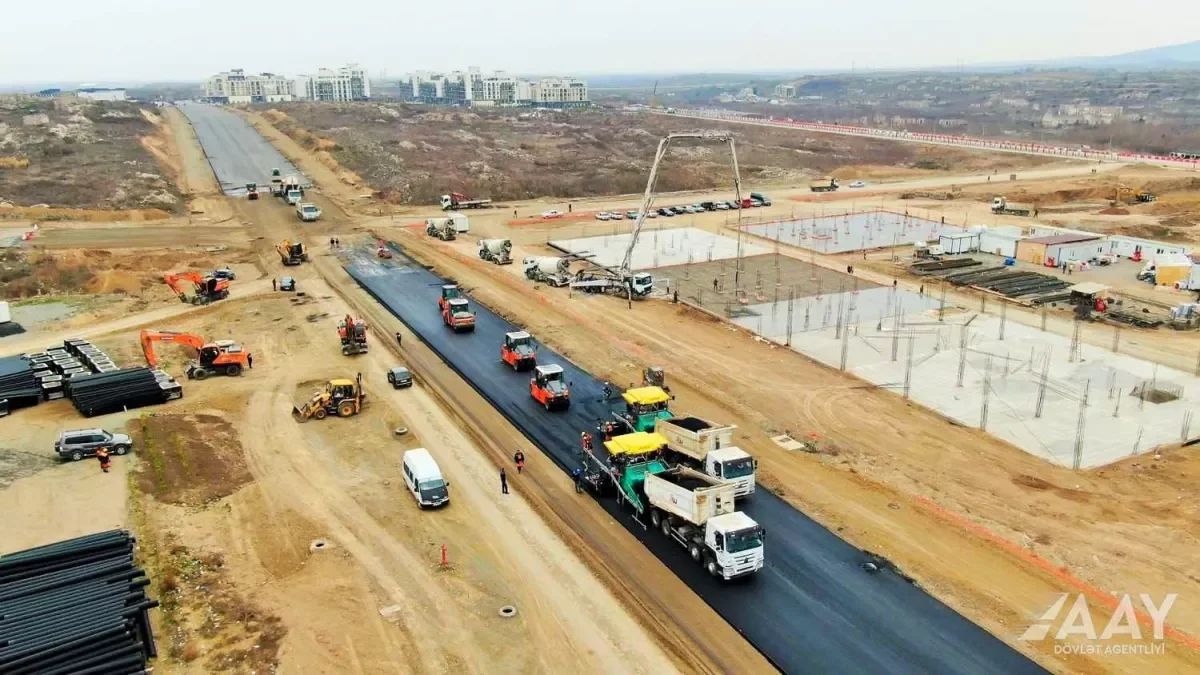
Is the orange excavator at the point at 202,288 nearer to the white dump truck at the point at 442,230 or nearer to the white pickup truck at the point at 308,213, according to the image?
the white dump truck at the point at 442,230

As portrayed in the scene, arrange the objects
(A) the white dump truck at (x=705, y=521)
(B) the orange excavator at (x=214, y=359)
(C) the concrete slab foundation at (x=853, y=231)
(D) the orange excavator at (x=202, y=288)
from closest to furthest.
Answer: (A) the white dump truck at (x=705, y=521) → (B) the orange excavator at (x=214, y=359) → (D) the orange excavator at (x=202, y=288) → (C) the concrete slab foundation at (x=853, y=231)

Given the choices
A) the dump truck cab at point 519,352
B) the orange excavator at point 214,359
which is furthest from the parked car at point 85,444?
the dump truck cab at point 519,352

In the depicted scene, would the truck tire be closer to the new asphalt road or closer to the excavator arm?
the excavator arm

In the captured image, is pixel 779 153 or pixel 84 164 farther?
pixel 779 153

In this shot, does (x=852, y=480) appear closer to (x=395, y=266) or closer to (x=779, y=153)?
(x=395, y=266)

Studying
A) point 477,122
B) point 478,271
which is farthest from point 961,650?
point 477,122

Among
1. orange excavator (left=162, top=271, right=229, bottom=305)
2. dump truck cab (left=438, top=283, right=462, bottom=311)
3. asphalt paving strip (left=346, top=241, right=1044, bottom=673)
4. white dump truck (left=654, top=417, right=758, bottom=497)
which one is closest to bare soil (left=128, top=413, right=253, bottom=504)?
asphalt paving strip (left=346, top=241, right=1044, bottom=673)
